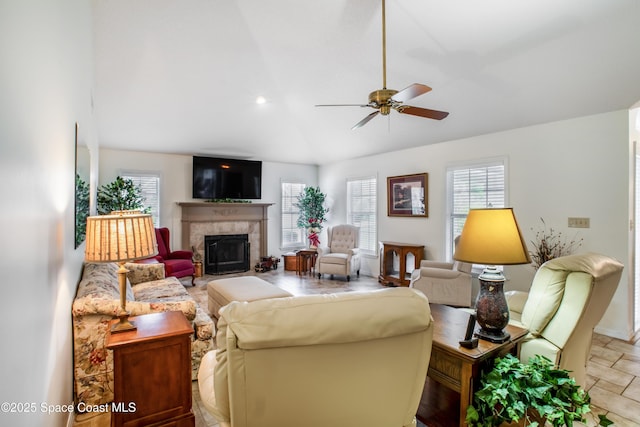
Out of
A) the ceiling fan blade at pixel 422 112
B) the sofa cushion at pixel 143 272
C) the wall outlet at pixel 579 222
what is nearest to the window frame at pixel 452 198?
the wall outlet at pixel 579 222

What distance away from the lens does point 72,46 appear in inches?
77.6

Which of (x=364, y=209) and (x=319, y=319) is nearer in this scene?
(x=319, y=319)

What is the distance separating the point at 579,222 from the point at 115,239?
4.63 m

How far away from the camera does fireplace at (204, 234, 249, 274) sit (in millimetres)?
6590

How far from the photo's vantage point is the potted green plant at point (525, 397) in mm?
1460

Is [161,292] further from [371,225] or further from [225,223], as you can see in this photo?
[371,225]

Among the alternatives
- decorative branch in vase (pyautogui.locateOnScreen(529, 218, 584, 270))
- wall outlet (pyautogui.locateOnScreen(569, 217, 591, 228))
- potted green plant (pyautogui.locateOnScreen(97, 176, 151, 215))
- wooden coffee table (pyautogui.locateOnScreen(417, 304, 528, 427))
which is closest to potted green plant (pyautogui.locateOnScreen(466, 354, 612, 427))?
wooden coffee table (pyautogui.locateOnScreen(417, 304, 528, 427))

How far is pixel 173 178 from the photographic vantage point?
632cm

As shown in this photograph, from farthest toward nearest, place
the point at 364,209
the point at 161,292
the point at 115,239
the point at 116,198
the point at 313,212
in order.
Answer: the point at 313,212 → the point at 364,209 → the point at 116,198 → the point at 161,292 → the point at 115,239

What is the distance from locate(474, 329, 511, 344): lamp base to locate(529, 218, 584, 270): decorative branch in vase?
264 cm

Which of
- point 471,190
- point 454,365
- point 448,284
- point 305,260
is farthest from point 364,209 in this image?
point 454,365

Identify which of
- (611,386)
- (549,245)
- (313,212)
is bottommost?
(611,386)

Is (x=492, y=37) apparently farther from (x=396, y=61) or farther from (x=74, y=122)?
(x=74, y=122)


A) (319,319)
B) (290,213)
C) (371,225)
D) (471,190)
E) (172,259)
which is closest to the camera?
(319,319)
